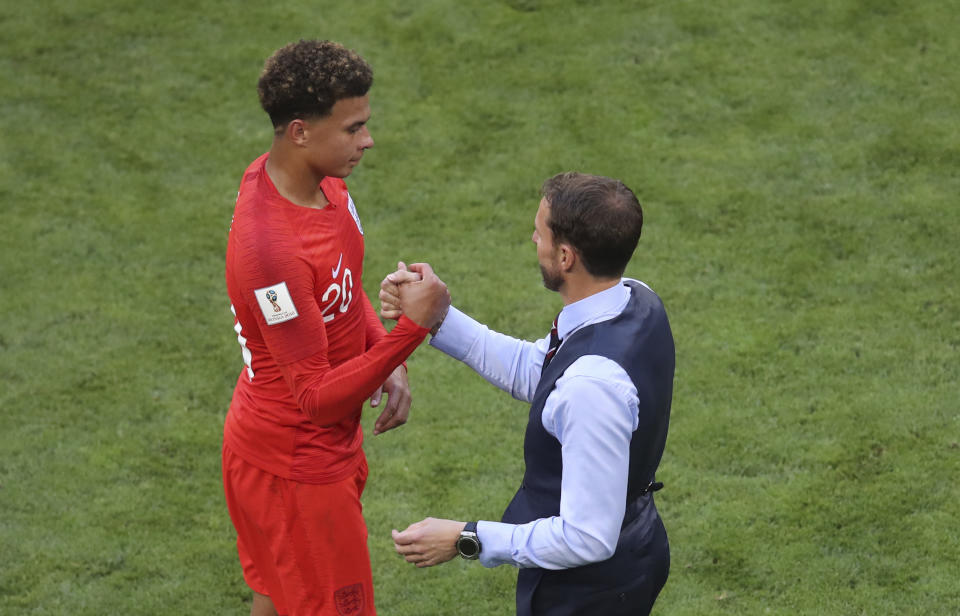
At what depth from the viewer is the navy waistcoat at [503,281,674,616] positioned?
331 cm

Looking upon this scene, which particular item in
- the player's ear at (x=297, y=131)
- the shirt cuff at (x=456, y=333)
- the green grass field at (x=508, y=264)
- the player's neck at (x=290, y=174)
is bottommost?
the green grass field at (x=508, y=264)

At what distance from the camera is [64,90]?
34.0ft

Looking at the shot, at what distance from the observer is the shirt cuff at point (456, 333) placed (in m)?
3.91

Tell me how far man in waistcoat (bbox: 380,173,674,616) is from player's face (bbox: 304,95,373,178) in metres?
0.44

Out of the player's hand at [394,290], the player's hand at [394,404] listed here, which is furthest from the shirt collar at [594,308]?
the player's hand at [394,404]

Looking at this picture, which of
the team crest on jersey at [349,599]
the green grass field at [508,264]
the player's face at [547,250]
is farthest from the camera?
the green grass field at [508,264]

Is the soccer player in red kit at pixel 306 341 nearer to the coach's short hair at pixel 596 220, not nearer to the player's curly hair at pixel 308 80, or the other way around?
the player's curly hair at pixel 308 80

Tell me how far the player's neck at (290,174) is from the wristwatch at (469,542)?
1.25 meters

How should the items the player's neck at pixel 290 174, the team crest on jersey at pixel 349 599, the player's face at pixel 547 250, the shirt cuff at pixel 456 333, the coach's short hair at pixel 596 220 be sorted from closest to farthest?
the coach's short hair at pixel 596 220 → the player's face at pixel 547 250 → the player's neck at pixel 290 174 → the shirt cuff at pixel 456 333 → the team crest on jersey at pixel 349 599

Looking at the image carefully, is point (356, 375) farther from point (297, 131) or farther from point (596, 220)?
point (596, 220)

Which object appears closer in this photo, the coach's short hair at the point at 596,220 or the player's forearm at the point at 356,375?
the coach's short hair at the point at 596,220

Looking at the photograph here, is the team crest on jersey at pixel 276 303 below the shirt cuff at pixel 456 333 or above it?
above

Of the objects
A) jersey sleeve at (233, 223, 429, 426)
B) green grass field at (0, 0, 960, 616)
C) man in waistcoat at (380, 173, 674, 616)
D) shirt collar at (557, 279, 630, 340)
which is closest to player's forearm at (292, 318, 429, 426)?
jersey sleeve at (233, 223, 429, 426)

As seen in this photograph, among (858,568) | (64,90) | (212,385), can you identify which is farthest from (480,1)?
(858,568)
